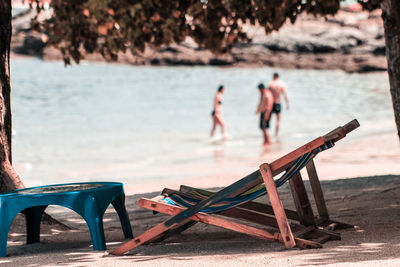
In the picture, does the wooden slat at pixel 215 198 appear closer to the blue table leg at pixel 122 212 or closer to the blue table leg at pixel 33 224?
the blue table leg at pixel 122 212

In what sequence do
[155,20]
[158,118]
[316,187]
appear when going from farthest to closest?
[158,118] < [155,20] < [316,187]

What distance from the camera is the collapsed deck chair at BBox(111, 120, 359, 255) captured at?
4621mm

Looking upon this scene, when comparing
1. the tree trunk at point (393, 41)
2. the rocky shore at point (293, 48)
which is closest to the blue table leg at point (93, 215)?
the tree trunk at point (393, 41)

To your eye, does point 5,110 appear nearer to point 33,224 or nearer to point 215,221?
point 33,224

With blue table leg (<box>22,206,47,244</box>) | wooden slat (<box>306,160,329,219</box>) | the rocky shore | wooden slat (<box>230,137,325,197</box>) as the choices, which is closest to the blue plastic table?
blue table leg (<box>22,206,47,244</box>)

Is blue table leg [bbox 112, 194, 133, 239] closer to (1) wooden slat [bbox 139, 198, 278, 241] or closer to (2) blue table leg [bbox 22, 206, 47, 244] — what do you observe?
(1) wooden slat [bbox 139, 198, 278, 241]

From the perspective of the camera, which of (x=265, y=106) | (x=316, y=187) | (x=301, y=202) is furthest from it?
(x=265, y=106)

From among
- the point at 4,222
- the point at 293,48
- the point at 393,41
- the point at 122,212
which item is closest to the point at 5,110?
the point at 4,222

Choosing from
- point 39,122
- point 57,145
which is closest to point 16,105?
point 39,122

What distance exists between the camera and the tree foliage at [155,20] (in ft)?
27.9

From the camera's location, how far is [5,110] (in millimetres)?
6195

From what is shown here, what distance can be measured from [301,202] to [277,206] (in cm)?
68

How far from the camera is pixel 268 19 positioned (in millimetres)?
8492

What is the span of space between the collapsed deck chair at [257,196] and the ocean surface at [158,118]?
799 cm
